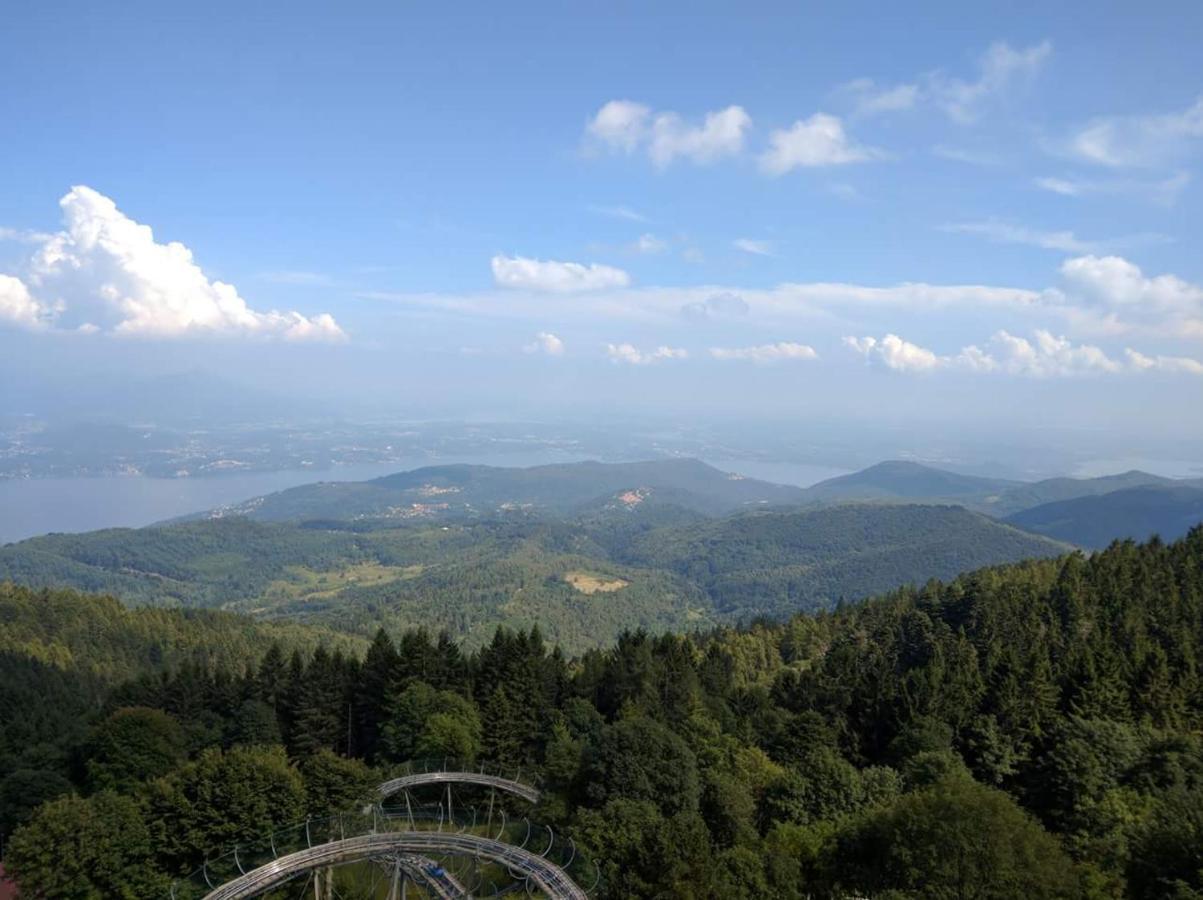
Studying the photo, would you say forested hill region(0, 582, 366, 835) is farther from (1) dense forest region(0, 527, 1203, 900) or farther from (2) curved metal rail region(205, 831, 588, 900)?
(2) curved metal rail region(205, 831, 588, 900)

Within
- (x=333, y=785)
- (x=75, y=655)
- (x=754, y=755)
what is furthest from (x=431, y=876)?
(x=75, y=655)

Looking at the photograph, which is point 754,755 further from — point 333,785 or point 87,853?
point 87,853

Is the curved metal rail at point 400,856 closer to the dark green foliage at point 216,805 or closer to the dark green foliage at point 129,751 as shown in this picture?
the dark green foliage at point 216,805

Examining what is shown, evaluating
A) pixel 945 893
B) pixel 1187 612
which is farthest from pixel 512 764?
pixel 1187 612

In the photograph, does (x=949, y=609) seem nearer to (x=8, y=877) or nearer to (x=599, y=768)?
(x=599, y=768)

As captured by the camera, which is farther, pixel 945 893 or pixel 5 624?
pixel 5 624
